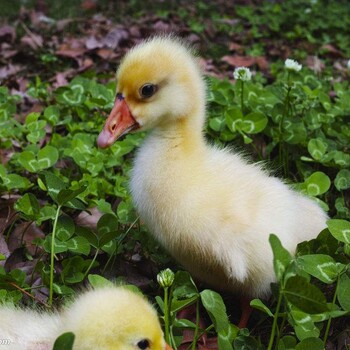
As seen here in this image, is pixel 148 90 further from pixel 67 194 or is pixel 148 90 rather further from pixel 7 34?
pixel 7 34

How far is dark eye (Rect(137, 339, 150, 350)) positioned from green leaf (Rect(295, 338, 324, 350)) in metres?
0.43

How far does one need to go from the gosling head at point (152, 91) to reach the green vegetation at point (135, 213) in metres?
0.29

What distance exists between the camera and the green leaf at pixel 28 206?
230 cm

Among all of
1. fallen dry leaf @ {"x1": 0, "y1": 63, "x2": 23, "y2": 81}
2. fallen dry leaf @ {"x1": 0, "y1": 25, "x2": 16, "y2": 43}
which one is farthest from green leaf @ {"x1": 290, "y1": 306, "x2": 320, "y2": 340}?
fallen dry leaf @ {"x1": 0, "y1": 25, "x2": 16, "y2": 43}

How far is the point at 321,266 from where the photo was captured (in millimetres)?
1936

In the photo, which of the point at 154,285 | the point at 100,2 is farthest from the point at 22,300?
the point at 100,2

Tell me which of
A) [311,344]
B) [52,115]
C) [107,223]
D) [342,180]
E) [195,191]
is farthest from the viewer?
[52,115]

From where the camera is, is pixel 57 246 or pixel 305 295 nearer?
pixel 305 295

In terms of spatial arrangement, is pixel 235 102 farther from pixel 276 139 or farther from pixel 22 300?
pixel 22 300

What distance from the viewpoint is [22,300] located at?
213cm

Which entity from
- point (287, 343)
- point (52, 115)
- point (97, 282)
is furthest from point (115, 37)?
point (287, 343)

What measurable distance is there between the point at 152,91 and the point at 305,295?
0.91 m

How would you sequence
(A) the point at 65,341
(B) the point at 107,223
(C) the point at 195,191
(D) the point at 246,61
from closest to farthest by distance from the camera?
1. (A) the point at 65,341
2. (C) the point at 195,191
3. (B) the point at 107,223
4. (D) the point at 246,61

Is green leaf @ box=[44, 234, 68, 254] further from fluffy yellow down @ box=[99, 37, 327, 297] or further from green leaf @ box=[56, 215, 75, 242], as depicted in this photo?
fluffy yellow down @ box=[99, 37, 327, 297]
